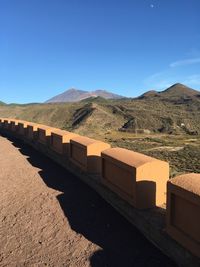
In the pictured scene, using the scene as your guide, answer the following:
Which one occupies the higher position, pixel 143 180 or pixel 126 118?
pixel 143 180

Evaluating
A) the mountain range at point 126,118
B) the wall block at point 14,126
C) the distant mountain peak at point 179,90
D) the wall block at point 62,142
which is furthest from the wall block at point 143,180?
the distant mountain peak at point 179,90

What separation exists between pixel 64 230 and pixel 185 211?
284 centimetres

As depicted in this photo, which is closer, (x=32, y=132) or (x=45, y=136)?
(x=45, y=136)

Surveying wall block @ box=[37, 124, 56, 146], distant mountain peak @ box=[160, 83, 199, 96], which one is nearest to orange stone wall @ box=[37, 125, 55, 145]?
wall block @ box=[37, 124, 56, 146]

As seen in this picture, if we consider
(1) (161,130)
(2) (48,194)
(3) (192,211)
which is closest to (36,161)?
(2) (48,194)

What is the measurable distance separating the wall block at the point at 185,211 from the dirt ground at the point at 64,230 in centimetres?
54

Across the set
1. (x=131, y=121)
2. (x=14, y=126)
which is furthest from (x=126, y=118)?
(x=14, y=126)

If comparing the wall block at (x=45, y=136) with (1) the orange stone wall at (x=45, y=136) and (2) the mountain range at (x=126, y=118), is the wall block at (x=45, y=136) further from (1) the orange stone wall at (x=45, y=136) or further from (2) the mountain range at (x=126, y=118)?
(2) the mountain range at (x=126, y=118)

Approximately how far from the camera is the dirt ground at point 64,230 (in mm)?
5922

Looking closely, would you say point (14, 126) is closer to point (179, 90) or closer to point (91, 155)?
point (91, 155)

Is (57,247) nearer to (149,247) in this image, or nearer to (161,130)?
(149,247)

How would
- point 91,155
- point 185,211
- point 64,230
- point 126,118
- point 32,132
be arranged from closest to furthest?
point 185,211 → point 64,230 → point 91,155 → point 32,132 → point 126,118

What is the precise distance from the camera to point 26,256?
6137mm

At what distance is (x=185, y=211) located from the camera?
5.27 metres
